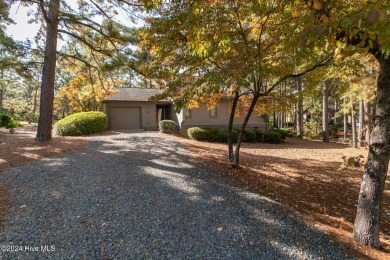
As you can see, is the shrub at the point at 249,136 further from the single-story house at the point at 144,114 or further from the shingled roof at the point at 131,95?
the shingled roof at the point at 131,95

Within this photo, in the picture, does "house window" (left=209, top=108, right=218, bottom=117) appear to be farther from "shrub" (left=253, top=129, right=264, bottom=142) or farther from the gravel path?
the gravel path

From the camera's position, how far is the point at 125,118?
689 inches

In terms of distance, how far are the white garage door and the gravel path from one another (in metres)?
11.4

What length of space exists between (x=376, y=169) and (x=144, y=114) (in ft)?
54.8

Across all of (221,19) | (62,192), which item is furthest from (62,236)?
(221,19)

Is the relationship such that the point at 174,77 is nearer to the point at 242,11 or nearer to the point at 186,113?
the point at 242,11

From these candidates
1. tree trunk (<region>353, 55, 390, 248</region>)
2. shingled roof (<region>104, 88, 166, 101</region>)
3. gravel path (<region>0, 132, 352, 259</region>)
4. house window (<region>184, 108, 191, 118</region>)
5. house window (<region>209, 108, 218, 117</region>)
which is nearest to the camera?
gravel path (<region>0, 132, 352, 259</region>)

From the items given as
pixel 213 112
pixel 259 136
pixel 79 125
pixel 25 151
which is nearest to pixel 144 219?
pixel 25 151

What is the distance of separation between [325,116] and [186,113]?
1231cm

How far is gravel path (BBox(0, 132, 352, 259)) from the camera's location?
2.94 metres

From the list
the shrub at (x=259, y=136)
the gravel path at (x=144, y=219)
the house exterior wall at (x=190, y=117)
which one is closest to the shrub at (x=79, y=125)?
the house exterior wall at (x=190, y=117)

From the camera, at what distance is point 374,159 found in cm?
328

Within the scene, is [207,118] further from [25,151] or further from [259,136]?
[25,151]

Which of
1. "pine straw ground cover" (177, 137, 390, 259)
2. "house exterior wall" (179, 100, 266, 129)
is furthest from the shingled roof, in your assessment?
"pine straw ground cover" (177, 137, 390, 259)
